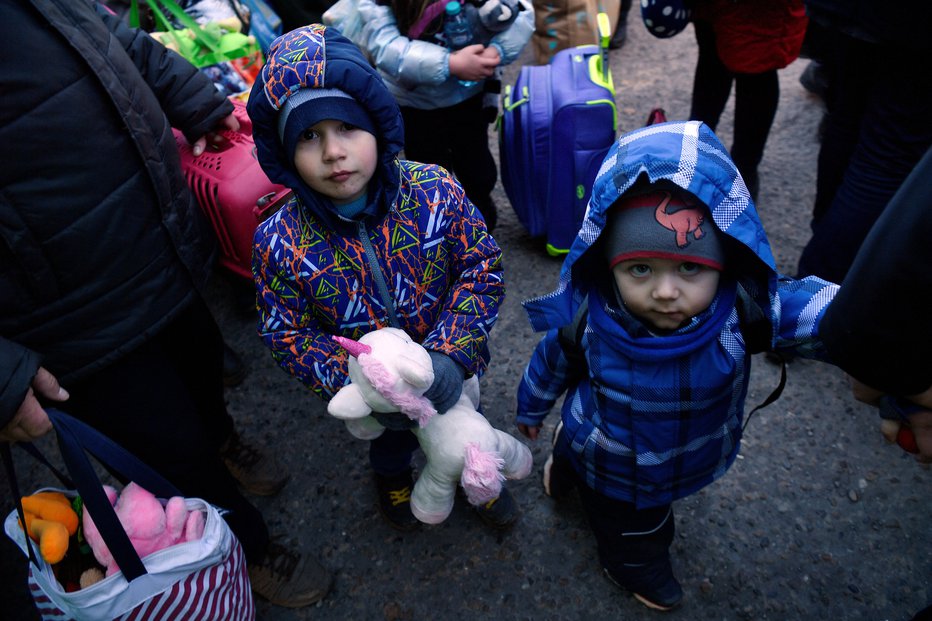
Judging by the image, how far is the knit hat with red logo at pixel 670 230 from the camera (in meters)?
1.33

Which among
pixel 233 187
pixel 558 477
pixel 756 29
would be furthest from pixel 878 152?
A: pixel 233 187

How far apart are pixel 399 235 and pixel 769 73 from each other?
6.48 ft

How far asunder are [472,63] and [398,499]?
1617 mm

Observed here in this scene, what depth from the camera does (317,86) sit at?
57.3 inches

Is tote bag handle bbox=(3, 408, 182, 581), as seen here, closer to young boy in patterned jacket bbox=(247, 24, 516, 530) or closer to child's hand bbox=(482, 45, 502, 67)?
young boy in patterned jacket bbox=(247, 24, 516, 530)

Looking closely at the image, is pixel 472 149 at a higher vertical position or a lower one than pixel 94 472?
lower

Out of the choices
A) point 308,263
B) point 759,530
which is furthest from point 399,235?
point 759,530

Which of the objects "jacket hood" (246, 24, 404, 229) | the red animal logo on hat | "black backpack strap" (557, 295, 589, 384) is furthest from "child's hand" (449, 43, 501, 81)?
the red animal logo on hat

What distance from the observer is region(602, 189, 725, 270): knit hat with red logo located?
133cm

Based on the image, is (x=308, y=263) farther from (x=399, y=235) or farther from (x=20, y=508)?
(x=20, y=508)

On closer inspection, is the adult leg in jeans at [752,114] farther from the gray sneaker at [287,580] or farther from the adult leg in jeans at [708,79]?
the gray sneaker at [287,580]

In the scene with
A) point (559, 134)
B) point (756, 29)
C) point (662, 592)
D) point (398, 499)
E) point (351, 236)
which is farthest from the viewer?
point (559, 134)

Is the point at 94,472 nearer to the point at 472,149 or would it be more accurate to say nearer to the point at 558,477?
the point at 558,477

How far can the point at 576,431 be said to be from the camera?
1752mm
